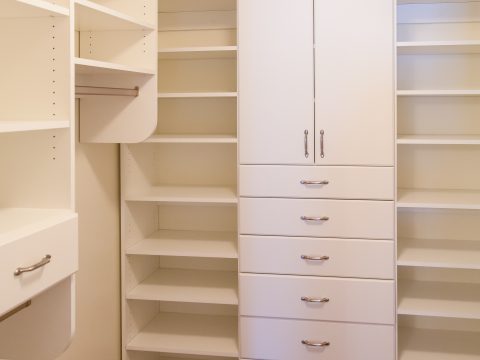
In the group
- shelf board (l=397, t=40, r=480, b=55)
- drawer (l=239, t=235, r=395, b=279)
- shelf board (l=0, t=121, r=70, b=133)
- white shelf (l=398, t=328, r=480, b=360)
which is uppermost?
shelf board (l=397, t=40, r=480, b=55)

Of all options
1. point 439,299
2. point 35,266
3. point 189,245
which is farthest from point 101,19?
point 439,299

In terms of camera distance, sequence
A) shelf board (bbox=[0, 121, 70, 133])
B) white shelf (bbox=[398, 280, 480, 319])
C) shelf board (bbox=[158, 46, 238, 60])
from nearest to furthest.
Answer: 1. shelf board (bbox=[0, 121, 70, 133])
2. white shelf (bbox=[398, 280, 480, 319])
3. shelf board (bbox=[158, 46, 238, 60])

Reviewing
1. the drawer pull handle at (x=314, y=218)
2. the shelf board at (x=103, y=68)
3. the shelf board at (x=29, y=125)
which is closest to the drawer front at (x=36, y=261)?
the shelf board at (x=29, y=125)

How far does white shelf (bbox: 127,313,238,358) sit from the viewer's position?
2953 millimetres

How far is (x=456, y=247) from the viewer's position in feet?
9.75

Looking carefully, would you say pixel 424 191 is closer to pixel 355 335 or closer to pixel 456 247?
pixel 456 247

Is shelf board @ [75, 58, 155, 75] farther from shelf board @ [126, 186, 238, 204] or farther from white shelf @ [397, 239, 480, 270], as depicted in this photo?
white shelf @ [397, 239, 480, 270]

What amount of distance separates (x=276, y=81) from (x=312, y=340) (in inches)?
46.4

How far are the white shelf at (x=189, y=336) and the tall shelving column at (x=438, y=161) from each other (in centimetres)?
84

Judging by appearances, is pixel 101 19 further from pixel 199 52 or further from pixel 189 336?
pixel 189 336

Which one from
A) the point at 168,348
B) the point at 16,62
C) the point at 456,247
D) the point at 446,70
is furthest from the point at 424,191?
the point at 16,62

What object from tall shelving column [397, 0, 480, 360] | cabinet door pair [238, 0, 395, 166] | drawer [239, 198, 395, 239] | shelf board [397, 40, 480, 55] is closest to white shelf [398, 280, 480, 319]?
tall shelving column [397, 0, 480, 360]

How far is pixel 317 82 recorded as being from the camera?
2771 millimetres

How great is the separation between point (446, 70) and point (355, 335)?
53.0 inches
